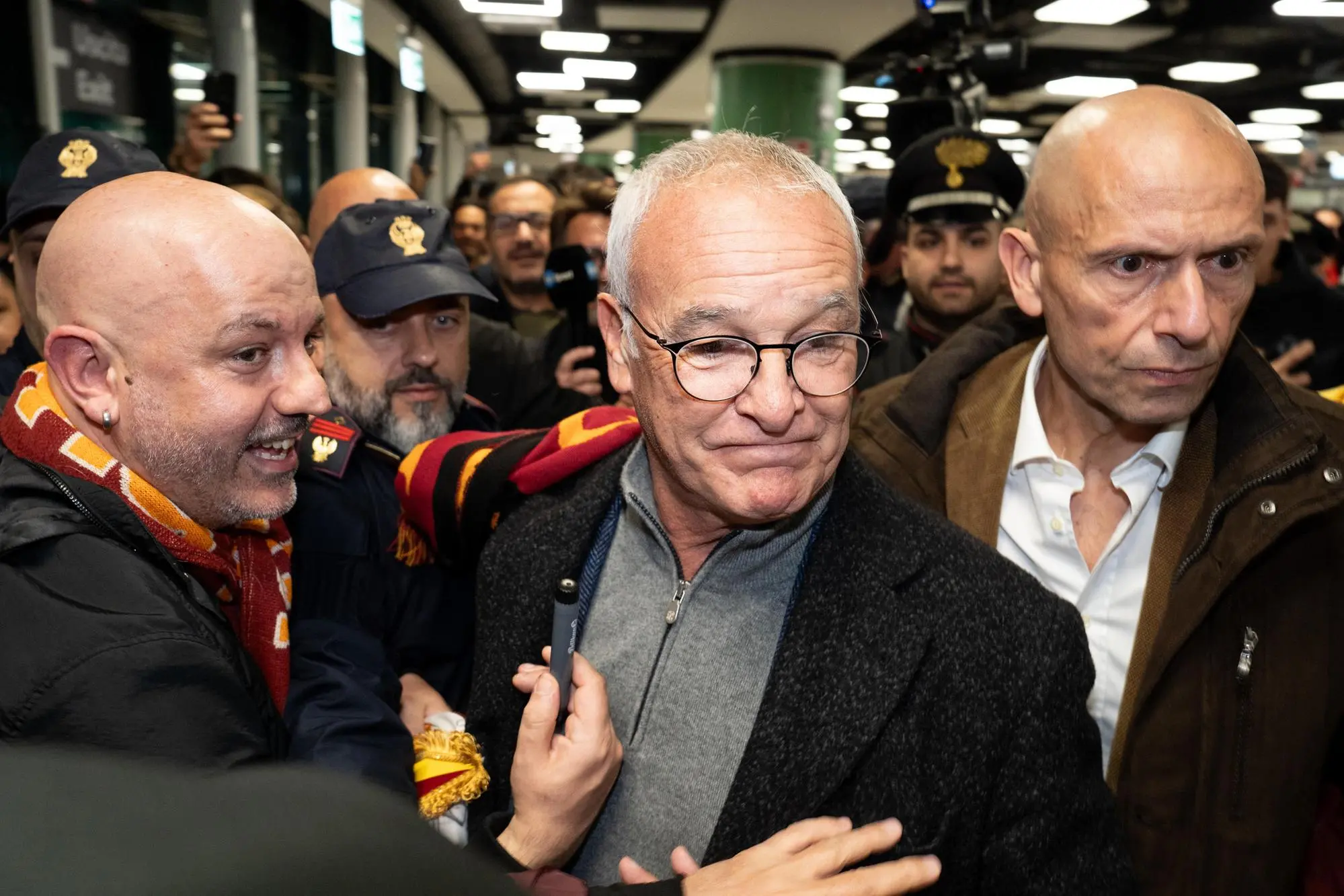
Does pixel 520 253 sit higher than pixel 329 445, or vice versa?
pixel 329 445

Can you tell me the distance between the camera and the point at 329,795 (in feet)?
1.36

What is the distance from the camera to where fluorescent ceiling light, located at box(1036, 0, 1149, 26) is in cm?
932

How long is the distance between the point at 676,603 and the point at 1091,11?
32.5 feet

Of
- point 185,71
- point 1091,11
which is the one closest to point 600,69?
point 1091,11

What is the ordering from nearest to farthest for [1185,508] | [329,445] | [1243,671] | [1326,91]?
[1243,671] → [1185,508] → [329,445] → [1326,91]

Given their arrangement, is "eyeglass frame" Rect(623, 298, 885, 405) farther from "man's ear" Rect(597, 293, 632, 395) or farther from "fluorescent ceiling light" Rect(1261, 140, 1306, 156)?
"fluorescent ceiling light" Rect(1261, 140, 1306, 156)

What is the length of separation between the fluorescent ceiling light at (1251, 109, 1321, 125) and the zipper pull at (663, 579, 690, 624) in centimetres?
1694

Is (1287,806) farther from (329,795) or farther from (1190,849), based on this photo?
(329,795)

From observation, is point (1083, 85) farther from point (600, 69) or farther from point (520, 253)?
point (520, 253)

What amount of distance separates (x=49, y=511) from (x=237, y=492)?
0.31 metres

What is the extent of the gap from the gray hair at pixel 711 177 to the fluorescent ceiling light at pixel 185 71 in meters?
6.56

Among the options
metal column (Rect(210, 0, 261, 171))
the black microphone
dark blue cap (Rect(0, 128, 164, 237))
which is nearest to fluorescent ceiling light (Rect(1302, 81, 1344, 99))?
metal column (Rect(210, 0, 261, 171))

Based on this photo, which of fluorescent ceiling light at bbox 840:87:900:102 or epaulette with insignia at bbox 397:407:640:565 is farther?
fluorescent ceiling light at bbox 840:87:900:102

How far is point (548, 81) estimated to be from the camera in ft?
50.5
